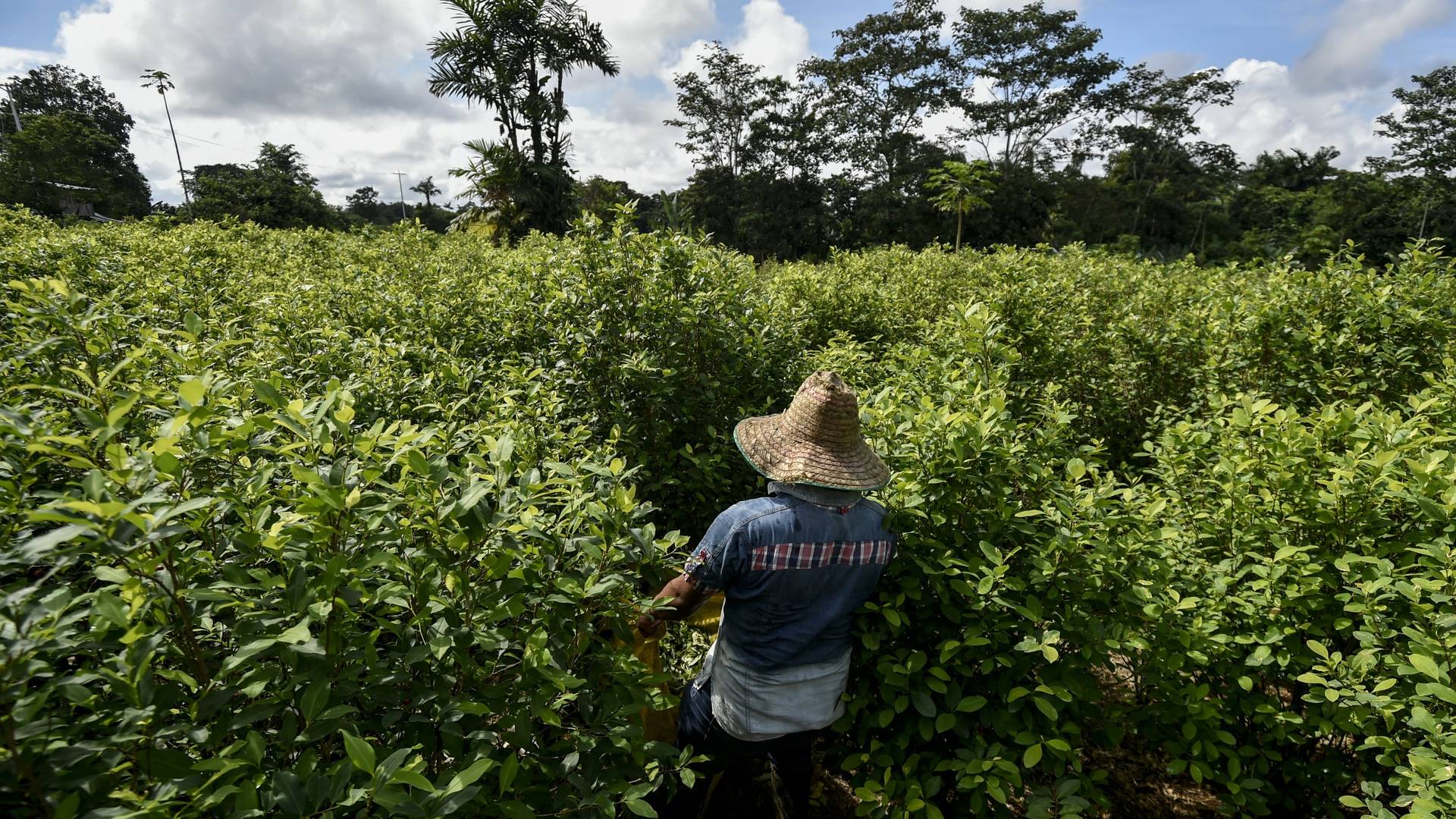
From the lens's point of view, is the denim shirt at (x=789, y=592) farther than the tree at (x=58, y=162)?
No

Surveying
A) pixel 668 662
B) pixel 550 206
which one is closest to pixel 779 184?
pixel 550 206

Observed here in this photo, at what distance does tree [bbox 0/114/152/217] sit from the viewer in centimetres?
3039

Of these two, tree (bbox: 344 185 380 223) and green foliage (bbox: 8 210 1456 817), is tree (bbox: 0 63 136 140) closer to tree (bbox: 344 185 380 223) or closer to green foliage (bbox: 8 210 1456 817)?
tree (bbox: 344 185 380 223)

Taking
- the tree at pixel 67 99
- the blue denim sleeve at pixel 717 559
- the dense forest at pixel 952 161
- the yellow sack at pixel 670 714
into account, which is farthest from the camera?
the tree at pixel 67 99

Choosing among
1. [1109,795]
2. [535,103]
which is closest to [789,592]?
[1109,795]

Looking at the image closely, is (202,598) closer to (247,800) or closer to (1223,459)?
(247,800)

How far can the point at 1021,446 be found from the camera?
1.97 m

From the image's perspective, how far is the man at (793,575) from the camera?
6.06ft

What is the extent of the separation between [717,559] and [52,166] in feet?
147

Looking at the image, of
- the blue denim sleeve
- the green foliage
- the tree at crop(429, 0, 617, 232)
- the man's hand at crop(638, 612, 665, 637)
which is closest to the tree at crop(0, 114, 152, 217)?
the tree at crop(429, 0, 617, 232)

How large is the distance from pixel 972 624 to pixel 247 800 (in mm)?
1608

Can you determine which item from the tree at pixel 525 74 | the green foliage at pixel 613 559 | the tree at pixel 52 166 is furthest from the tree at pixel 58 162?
the green foliage at pixel 613 559

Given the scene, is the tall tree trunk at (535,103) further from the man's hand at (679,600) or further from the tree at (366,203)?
the tree at (366,203)

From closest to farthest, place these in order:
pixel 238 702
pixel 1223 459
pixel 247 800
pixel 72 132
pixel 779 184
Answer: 1. pixel 247 800
2. pixel 238 702
3. pixel 1223 459
4. pixel 779 184
5. pixel 72 132
